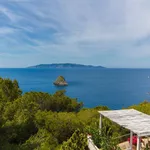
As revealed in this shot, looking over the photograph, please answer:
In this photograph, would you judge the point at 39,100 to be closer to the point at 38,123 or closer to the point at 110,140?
the point at 38,123

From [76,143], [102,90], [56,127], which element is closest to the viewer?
[76,143]

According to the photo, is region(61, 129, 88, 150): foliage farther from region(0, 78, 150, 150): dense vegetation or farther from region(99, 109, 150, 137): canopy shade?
region(99, 109, 150, 137): canopy shade

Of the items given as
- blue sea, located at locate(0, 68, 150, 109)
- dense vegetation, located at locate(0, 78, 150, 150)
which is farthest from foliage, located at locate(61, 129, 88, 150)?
blue sea, located at locate(0, 68, 150, 109)

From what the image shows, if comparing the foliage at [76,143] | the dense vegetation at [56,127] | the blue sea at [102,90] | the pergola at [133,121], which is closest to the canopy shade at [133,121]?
the pergola at [133,121]

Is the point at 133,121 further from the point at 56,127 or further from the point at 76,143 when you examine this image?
the point at 56,127

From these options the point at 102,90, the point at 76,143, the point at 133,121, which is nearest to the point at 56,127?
the point at 76,143

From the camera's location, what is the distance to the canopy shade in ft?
18.2

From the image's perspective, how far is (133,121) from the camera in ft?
21.8

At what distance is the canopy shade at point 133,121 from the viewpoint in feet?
18.2

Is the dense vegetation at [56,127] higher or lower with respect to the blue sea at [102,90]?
higher

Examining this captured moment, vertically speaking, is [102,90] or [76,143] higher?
[76,143]

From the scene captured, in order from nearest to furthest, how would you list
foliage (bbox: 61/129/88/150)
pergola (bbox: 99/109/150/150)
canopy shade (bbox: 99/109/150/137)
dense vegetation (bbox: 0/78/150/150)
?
pergola (bbox: 99/109/150/150), canopy shade (bbox: 99/109/150/137), foliage (bbox: 61/129/88/150), dense vegetation (bbox: 0/78/150/150)

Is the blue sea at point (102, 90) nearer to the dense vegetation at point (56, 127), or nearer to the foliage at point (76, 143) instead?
the dense vegetation at point (56, 127)

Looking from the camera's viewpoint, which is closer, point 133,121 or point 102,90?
point 133,121
